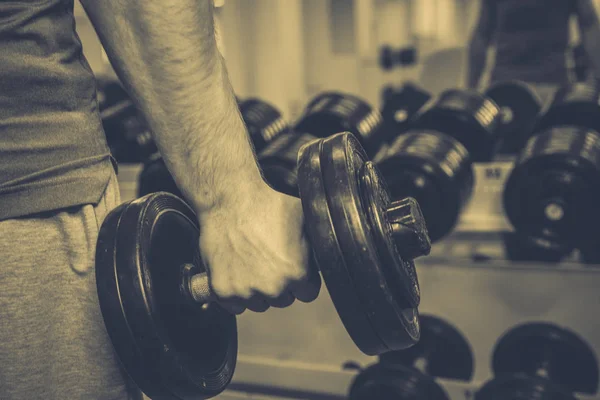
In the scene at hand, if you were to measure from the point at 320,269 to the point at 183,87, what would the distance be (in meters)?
0.21

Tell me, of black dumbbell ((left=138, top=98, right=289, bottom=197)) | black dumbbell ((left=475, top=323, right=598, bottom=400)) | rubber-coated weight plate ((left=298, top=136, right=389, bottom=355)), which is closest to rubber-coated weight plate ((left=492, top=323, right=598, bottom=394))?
black dumbbell ((left=475, top=323, right=598, bottom=400))

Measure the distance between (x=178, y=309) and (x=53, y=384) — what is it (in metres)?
0.14

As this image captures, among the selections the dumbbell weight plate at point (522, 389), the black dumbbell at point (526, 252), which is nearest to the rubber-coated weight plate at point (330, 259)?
the dumbbell weight plate at point (522, 389)

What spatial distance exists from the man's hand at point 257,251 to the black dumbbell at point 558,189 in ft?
2.87

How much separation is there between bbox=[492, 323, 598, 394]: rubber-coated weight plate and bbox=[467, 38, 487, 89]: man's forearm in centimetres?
120

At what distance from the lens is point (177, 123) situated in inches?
23.0

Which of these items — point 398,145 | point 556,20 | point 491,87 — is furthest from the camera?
point 556,20

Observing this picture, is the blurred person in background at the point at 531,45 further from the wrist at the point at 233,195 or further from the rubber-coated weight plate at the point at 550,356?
the wrist at the point at 233,195

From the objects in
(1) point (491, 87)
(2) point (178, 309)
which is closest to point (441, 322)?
(1) point (491, 87)

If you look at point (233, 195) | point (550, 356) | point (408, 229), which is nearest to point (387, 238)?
point (408, 229)

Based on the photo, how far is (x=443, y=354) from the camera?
1480 mm

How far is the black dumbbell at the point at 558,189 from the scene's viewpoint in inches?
49.9

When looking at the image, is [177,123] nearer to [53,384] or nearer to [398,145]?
[53,384]

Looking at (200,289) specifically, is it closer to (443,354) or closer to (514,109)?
(443,354)
